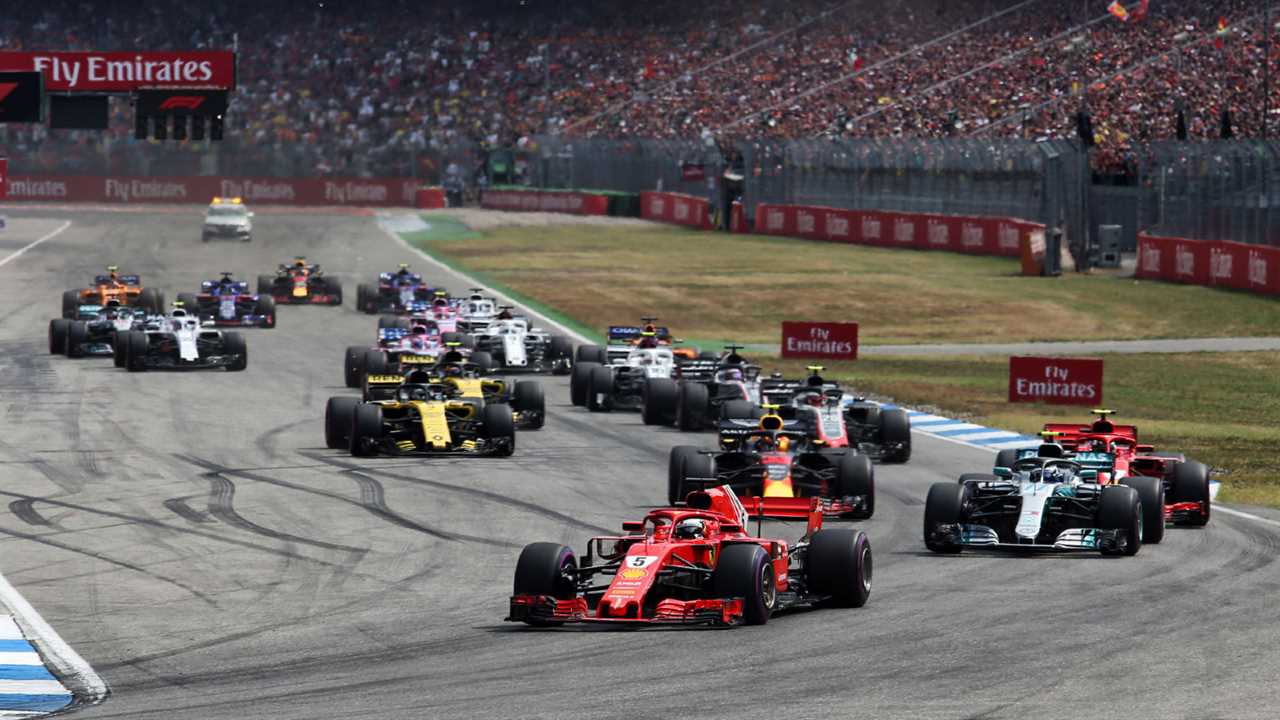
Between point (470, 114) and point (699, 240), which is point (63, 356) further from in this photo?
point (470, 114)

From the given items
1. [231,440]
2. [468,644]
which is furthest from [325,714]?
[231,440]

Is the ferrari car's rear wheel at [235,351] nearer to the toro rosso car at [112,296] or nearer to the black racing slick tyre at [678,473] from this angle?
the toro rosso car at [112,296]

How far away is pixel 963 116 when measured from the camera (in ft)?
244

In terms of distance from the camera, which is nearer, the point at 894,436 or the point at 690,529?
the point at 690,529

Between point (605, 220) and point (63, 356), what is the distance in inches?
1991

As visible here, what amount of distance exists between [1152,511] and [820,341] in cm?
1514

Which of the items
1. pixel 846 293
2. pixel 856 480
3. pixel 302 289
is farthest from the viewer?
pixel 846 293

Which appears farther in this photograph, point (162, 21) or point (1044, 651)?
Answer: point (162, 21)

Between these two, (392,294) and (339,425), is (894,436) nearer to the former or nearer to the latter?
(339,425)

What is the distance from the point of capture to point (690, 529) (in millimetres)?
15773

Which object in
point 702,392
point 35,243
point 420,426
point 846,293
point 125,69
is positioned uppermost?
point 125,69

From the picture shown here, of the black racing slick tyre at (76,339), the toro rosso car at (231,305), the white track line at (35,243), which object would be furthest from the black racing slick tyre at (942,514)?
the white track line at (35,243)

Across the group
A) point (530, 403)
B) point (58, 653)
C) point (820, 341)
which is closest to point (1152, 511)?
point (58, 653)

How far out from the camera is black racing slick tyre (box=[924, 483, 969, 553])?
19.4 meters
